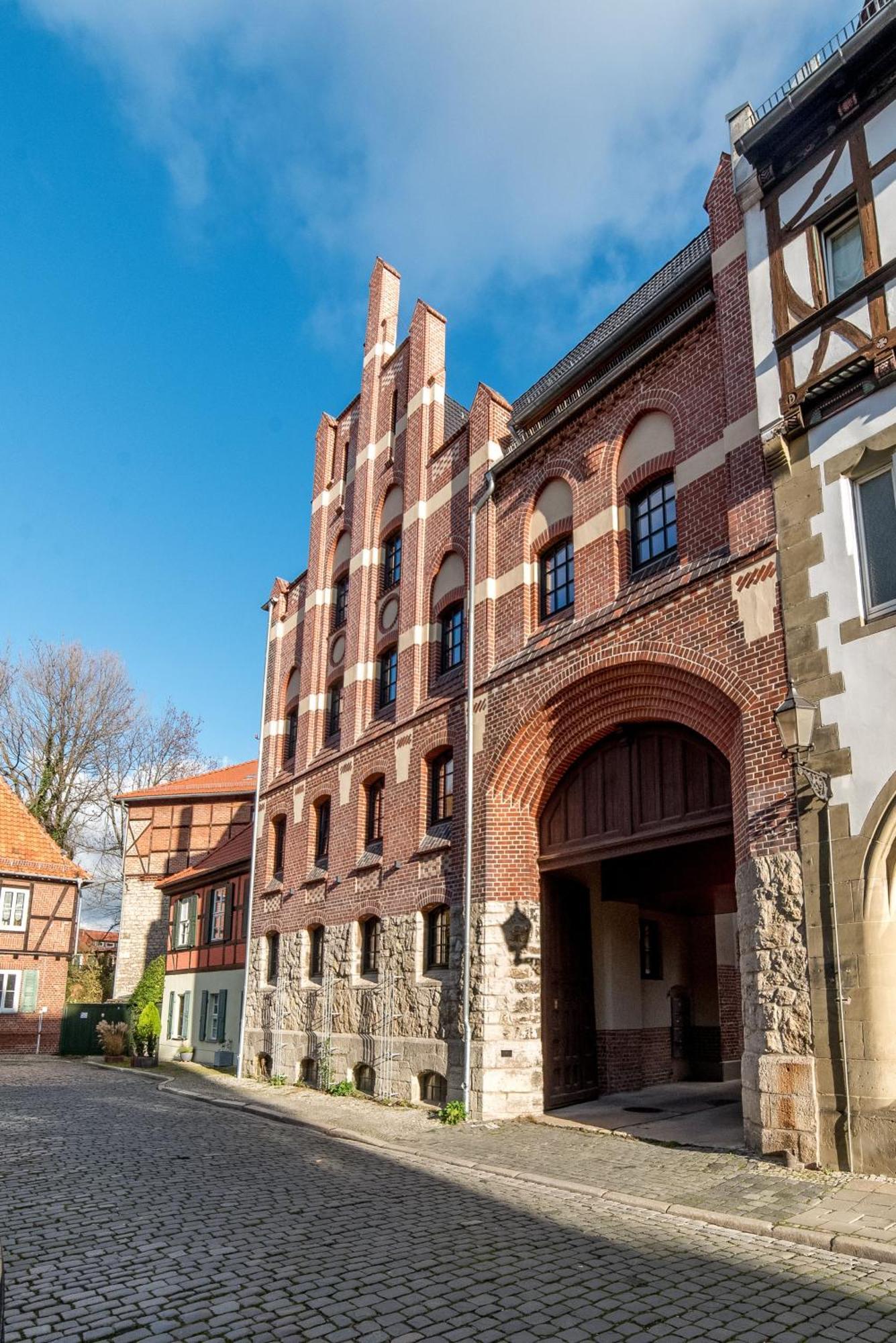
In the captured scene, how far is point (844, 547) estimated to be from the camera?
30.7ft

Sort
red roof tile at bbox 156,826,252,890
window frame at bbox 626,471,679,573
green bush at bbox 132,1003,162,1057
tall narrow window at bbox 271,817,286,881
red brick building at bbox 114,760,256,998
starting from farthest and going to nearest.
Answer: red brick building at bbox 114,760,256,998, green bush at bbox 132,1003,162,1057, red roof tile at bbox 156,826,252,890, tall narrow window at bbox 271,817,286,881, window frame at bbox 626,471,679,573

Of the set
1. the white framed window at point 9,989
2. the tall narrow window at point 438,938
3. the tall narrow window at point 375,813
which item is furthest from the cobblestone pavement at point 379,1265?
the white framed window at point 9,989

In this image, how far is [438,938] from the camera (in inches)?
612

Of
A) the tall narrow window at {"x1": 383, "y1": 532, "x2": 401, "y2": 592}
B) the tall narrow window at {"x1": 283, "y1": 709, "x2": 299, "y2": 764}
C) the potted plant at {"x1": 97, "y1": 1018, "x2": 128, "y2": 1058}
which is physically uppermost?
the tall narrow window at {"x1": 383, "y1": 532, "x2": 401, "y2": 592}

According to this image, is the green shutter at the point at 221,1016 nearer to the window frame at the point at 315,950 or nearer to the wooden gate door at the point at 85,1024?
the window frame at the point at 315,950

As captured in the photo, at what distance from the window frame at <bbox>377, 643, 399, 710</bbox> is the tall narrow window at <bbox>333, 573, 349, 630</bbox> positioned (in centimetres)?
271

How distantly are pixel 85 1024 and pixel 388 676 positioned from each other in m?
18.8

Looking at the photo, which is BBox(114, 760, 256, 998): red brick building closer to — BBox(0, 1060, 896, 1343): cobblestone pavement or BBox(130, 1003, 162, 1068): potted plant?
BBox(130, 1003, 162, 1068): potted plant

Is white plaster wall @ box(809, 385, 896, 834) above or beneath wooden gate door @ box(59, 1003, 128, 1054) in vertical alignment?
above

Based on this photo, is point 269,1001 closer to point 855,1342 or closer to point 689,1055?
point 689,1055

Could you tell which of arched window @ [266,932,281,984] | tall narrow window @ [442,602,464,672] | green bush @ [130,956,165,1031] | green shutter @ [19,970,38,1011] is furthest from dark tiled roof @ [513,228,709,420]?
green shutter @ [19,970,38,1011]

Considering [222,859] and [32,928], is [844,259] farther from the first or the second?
[32,928]

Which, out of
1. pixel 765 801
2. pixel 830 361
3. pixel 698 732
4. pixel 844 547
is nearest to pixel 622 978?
pixel 698 732

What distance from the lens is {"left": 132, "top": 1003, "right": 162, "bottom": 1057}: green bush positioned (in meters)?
25.8
